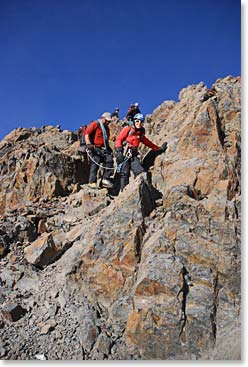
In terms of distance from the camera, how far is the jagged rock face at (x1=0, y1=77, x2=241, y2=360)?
19.2ft

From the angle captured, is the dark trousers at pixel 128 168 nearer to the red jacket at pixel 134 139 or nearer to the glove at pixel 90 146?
the red jacket at pixel 134 139

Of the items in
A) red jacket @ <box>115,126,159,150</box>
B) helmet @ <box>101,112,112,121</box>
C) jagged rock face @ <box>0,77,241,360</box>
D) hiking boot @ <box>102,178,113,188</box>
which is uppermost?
helmet @ <box>101,112,112,121</box>

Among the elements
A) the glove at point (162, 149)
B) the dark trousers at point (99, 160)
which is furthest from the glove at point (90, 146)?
the glove at point (162, 149)

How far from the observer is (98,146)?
36.7 feet

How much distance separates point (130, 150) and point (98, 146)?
5.34 feet

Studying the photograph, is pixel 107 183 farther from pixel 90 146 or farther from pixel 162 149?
pixel 162 149

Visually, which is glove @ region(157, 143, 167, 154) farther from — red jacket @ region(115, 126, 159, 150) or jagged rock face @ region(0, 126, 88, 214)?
jagged rock face @ region(0, 126, 88, 214)

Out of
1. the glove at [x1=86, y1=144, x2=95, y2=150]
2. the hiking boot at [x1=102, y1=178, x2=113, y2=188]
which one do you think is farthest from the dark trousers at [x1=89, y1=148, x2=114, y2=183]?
the hiking boot at [x1=102, y1=178, x2=113, y2=188]

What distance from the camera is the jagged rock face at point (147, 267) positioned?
586cm

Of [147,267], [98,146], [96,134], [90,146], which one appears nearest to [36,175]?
[90,146]

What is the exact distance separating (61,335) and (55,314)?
1.84ft

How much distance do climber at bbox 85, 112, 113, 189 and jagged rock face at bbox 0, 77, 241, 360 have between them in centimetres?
158

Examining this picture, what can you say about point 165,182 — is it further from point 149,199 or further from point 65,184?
point 65,184

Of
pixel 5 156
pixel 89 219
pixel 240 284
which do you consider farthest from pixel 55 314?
pixel 5 156
